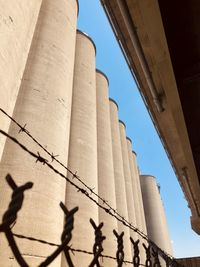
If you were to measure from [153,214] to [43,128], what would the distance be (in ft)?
82.2

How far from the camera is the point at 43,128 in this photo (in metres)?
6.64

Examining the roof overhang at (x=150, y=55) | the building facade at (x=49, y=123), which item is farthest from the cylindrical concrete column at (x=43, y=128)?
the roof overhang at (x=150, y=55)

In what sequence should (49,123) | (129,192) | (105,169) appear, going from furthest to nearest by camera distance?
(129,192)
(105,169)
(49,123)

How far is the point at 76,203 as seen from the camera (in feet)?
28.5

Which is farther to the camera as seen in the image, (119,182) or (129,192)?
(129,192)

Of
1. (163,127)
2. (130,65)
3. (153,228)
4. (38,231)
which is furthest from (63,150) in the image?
(153,228)

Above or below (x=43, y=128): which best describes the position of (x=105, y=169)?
above

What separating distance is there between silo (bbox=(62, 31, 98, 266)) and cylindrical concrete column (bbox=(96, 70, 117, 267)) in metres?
1.94

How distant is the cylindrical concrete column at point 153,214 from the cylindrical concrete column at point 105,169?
16903 millimetres

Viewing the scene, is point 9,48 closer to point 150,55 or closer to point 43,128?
point 43,128

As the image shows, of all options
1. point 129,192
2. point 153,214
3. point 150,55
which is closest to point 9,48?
point 150,55

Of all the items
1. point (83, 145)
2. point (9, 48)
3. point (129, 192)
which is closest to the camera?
point (9, 48)

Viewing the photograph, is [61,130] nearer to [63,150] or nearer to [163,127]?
[63,150]

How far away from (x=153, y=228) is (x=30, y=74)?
2480 centimetres
